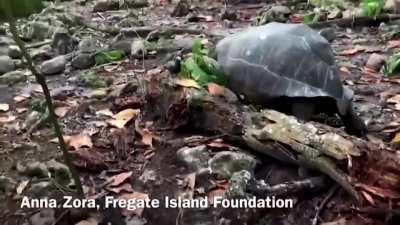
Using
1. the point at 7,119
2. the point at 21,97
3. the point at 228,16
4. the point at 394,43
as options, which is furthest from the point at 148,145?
the point at 228,16

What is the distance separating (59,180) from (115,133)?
53 cm

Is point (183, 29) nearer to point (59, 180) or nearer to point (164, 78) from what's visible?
point (164, 78)

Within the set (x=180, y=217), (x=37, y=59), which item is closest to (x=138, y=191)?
(x=180, y=217)

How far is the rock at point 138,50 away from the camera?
4762 millimetres

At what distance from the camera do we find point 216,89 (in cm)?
323

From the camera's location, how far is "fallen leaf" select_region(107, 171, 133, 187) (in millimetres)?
2707

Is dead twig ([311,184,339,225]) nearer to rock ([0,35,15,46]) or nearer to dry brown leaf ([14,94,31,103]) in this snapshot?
dry brown leaf ([14,94,31,103])

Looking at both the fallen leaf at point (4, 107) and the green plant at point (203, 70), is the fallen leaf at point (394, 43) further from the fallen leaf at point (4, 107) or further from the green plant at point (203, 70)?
the fallen leaf at point (4, 107)

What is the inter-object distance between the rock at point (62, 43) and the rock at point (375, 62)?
2349 mm

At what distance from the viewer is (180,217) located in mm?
2385

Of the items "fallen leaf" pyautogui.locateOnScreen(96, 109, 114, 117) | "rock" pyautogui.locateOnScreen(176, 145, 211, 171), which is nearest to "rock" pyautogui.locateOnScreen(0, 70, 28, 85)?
"fallen leaf" pyautogui.locateOnScreen(96, 109, 114, 117)

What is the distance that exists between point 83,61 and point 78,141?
1596 millimetres

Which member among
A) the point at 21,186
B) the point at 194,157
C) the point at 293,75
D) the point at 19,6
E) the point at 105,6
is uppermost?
the point at 19,6

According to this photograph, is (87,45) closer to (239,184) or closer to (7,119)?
(7,119)
